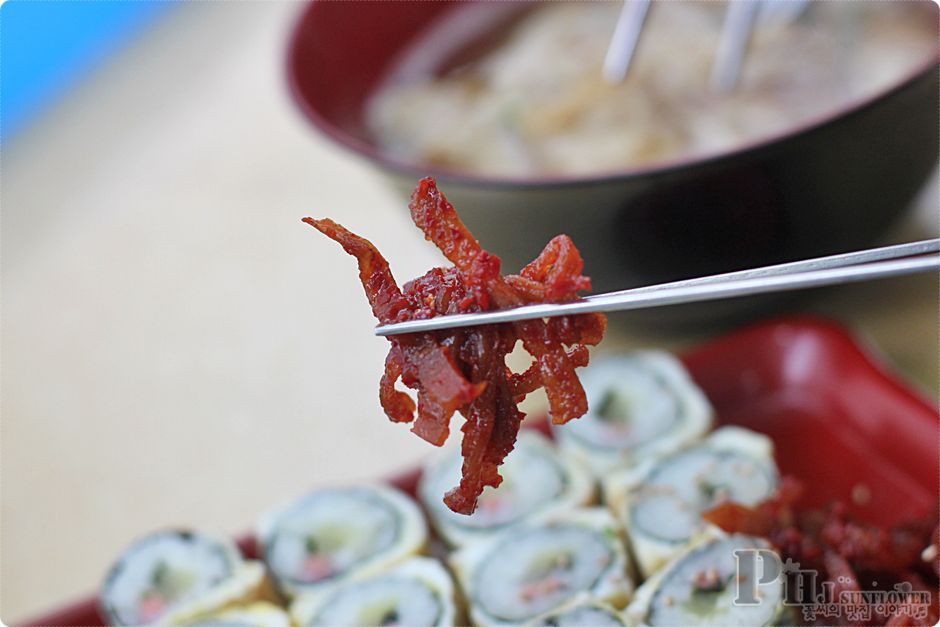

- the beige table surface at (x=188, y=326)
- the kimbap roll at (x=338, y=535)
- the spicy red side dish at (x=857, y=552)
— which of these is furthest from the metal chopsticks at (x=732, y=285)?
the beige table surface at (x=188, y=326)

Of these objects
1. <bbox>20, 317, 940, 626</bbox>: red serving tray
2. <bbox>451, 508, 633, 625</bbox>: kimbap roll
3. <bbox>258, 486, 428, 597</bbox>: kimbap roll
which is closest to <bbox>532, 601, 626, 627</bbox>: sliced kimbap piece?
<bbox>451, 508, 633, 625</bbox>: kimbap roll

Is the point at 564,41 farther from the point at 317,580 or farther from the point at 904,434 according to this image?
the point at 317,580

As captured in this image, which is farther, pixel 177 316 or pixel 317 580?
pixel 177 316

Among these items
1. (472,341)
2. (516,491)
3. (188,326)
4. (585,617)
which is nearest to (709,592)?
(585,617)

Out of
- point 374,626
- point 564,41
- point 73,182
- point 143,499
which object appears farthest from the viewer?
point 73,182

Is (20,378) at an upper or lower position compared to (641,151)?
lower

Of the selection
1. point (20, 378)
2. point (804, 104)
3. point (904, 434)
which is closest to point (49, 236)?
point (20, 378)

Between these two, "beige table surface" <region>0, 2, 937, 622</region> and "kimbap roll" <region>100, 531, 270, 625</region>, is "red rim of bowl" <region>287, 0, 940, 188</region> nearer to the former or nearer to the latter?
"beige table surface" <region>0, 2, 937, 622</region>

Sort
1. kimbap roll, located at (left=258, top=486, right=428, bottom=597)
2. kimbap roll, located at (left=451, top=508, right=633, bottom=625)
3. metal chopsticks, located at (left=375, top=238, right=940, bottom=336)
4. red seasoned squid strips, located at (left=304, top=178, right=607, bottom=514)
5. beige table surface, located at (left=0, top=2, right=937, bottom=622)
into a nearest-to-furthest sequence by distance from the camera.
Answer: metal chopsticks, located at (left=375, top=238, right=940, bottom=336)
red seasoned squid strips, located at (left=304, top=178, right=607, bottom=514)
kimbap roll, located at (left=451, top=508, right=633, bottom=625)
kimbap roll, located at (left=258, top=486, right=428, bottom=597)
beige table surface, located at (left=0, top=2, right=937, bottom=622)
